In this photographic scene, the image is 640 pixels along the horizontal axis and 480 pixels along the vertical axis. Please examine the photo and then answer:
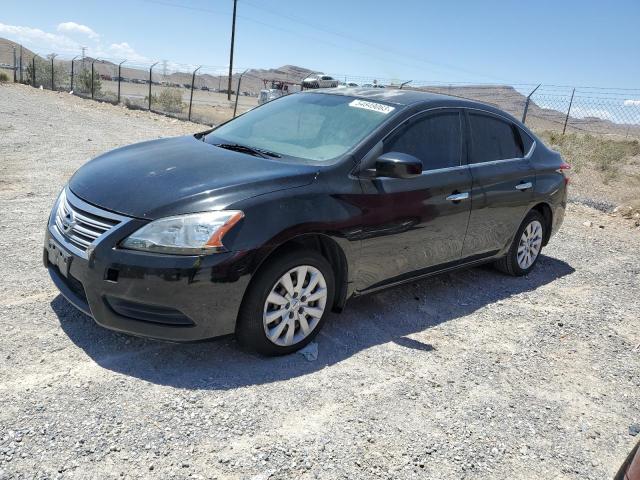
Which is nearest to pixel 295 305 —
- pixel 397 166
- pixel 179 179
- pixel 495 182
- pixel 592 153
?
pixel 179 179

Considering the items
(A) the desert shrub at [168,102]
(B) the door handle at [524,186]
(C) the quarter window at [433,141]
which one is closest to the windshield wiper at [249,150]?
(C) the quarter window at [433,141]

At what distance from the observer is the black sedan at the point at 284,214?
334cm

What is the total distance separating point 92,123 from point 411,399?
15135 mm

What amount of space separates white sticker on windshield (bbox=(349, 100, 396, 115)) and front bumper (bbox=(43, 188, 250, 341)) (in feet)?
5.99

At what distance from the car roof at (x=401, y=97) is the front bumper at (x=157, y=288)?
2067 mm

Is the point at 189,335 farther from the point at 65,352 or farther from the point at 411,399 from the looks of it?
the point at 411,399

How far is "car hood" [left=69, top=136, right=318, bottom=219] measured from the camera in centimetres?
344

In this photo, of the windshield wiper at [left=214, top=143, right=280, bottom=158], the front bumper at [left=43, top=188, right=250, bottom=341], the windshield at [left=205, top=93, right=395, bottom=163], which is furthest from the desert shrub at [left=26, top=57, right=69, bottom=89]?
the front bumper at [left=43, top=188, right=250, bottom=341]

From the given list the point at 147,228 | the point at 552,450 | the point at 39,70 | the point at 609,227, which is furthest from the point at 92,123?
the point at 39,70

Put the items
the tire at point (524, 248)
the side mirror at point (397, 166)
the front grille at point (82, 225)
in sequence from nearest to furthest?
the front grille at point (82, 225), the side mirror at point (397, 166), the tire at point (524, 248)

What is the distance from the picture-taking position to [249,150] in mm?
4336

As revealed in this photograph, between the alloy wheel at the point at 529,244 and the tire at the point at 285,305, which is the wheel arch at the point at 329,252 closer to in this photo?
the tire at the point at 285,305

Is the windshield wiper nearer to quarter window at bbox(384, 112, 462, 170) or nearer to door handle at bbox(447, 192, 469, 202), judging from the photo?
quarter window at bbox(384, 112, 462, 170)

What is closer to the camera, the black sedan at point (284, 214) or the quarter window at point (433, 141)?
the black sedan at point (284, 214)
